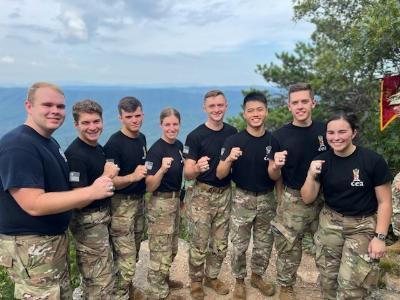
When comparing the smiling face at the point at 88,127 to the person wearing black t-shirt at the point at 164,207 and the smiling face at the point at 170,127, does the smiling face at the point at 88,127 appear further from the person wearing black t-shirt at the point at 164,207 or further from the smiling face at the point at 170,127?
the smiling face at the point at 170,127

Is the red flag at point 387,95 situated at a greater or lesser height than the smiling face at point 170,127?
greater

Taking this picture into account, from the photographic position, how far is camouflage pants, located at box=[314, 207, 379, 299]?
407 centimetres

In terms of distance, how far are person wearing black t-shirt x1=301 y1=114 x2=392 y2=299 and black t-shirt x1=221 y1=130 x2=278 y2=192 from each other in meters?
0.72

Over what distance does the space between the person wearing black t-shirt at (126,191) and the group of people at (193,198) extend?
0.04 ft

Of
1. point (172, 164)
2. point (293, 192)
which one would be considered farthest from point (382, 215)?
point (172, 164)

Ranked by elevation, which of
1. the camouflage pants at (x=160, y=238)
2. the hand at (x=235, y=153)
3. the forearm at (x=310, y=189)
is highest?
the hand at (x=235, y=153)

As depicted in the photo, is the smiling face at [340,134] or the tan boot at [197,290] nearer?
the smiling face at [340,134]

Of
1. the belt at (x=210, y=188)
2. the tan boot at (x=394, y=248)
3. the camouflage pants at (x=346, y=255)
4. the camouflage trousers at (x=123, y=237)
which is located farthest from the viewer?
the tan boot at (x=394, y=248)

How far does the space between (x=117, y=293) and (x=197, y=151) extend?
2.15m

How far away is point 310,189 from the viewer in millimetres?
4293

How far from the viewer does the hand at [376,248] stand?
12.9 feet

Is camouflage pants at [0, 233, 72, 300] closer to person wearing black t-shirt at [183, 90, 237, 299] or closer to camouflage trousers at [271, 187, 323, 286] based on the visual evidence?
person wearing black t-shirt at [183, 90, 237, 299]

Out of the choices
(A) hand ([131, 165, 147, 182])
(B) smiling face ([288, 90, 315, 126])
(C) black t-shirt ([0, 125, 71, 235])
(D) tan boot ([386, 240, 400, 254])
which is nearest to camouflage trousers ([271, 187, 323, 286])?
(B) smiling face ([288, 90, 315, 126])

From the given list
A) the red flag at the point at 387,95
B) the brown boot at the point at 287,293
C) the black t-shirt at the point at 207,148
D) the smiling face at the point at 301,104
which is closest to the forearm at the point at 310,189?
the smiling face at the point at 301,104
